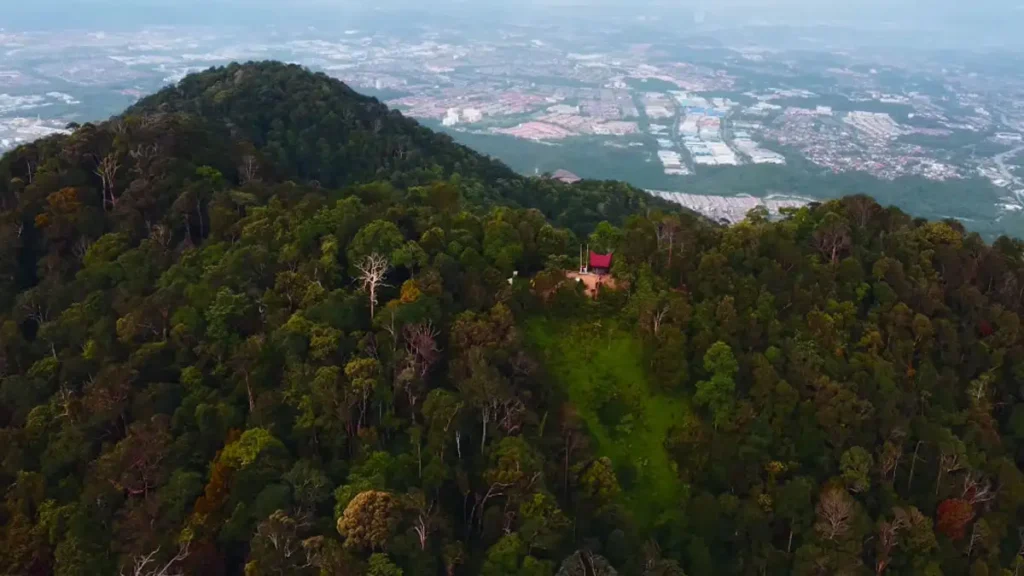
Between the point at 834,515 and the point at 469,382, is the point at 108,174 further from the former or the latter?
the point at 834,515

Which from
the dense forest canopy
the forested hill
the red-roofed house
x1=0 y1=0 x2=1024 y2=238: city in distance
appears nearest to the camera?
the dense forest canopy

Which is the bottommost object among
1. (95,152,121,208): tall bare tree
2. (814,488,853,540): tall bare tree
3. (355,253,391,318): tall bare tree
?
(814,488,853,540): tall bare tree

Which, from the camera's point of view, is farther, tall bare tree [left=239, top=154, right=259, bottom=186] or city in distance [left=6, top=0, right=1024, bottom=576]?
tall bare tree [left=239, top=154, right=259, bottom=186]

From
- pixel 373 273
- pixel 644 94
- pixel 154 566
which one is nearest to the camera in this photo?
pixel 154 566

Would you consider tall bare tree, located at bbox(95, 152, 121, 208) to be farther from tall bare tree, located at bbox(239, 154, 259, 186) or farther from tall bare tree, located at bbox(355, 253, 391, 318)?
tall bare tree, located at bbox(355, 253, 391, 318)

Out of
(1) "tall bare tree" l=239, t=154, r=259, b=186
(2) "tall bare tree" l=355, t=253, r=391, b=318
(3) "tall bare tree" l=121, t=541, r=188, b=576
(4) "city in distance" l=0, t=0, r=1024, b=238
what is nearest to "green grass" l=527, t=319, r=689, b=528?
(2) "tall bare tree" l=355, t=253, r=391, b=318

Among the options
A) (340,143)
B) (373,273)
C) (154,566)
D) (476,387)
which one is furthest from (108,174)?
(476,387)

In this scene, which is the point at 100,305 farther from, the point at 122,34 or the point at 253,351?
the point at 122,34

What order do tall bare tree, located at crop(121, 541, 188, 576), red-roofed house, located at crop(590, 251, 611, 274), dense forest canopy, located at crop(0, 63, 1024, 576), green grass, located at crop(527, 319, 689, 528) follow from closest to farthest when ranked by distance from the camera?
tall bare tree, located at crop(121, 541, 188, 576) → dense forest canopy, located at crop(0, 63, 1024, 576) → green grass, located at crop(527, 319, 689, 528) → red-roofed house, located at crop(590, 251, 611, 274)
